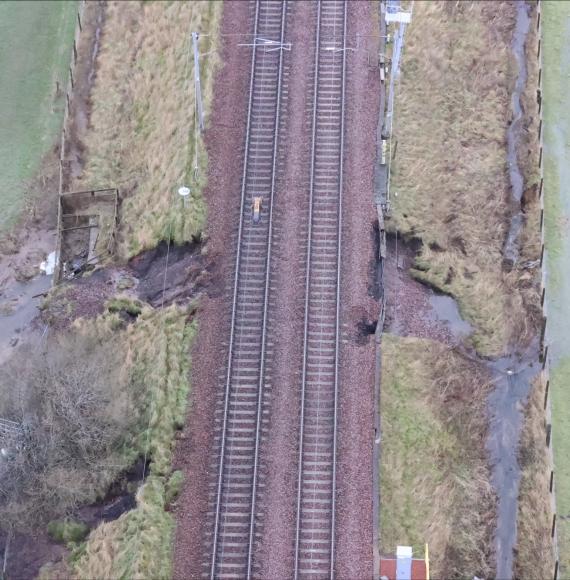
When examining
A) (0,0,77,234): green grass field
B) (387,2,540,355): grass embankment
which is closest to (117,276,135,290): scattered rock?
(0,0,77,234): green grass field

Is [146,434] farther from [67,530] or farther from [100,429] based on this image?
[67,530]

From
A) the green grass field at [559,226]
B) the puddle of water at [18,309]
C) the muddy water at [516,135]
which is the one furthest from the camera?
the muddy water at [516,135]

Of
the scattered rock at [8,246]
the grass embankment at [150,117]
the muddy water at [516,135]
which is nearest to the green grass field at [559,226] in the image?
the muddy water at [516,135]

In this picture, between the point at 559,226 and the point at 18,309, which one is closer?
the point at 18,309

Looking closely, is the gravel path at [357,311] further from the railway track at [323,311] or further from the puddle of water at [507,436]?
the puddle of water at [507,436]

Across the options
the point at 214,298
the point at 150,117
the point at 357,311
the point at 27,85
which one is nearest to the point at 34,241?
the point at 150,117

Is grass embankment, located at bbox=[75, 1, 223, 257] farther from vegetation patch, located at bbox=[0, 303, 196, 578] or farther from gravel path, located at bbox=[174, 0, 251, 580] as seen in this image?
vegetation patch, located at bbox=[0, 303, 196, 578]
